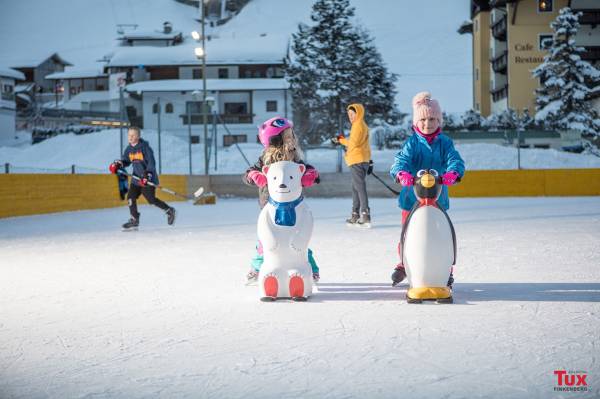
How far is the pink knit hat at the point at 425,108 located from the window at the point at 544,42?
32.0 metres

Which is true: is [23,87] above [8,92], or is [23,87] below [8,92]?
above

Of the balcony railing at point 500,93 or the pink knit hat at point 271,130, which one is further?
the balcony railing at point 500,93

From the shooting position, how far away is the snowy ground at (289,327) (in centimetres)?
282

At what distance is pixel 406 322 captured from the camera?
3926mm

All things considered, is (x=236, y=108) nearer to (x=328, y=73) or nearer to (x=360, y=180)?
(x=328, y=73)

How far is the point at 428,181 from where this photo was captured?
455 cm

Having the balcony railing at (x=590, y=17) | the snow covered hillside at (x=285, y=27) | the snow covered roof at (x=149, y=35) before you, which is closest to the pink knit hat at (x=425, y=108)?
the balcony railing at (x=590, y=17)

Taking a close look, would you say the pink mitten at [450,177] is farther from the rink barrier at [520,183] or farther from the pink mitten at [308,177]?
the rink barrier at [520,183]

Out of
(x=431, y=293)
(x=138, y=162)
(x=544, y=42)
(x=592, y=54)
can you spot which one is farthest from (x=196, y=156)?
(x=592, y=54)

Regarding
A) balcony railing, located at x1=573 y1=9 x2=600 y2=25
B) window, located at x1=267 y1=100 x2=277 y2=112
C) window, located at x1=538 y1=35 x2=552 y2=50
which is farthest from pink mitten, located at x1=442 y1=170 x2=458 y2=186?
window, located at x1=267 y1=100 x2=277 y2=112

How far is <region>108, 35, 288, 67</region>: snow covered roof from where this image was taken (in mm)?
45094

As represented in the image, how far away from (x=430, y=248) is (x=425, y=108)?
97 cm

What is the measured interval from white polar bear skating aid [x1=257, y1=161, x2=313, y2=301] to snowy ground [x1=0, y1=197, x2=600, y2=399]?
0.12 metres

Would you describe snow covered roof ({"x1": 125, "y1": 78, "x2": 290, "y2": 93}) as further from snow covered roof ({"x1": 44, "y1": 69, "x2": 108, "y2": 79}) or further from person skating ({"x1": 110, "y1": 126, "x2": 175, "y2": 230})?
person skating ({"x1": 110, "y1": 126, "x2": 175, "y2": 230})
